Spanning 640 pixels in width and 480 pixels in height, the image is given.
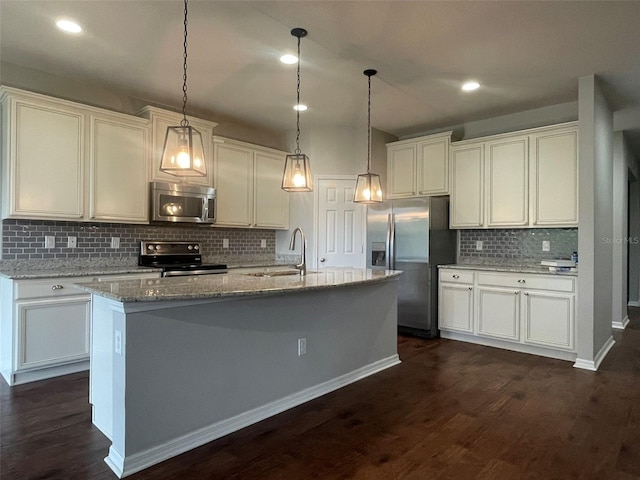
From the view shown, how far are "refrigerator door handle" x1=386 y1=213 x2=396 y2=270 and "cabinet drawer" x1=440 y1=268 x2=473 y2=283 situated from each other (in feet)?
1.99

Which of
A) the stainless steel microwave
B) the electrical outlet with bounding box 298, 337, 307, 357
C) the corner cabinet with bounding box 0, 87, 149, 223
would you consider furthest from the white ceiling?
the electrical outlet with bounding box 298, 337, 307, 357

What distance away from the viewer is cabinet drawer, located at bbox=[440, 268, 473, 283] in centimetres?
471

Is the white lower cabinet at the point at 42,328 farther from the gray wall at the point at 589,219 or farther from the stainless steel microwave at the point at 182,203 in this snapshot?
the gray wall at the point at 589,219

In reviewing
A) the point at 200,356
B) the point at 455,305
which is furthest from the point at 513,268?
the point at 200,356

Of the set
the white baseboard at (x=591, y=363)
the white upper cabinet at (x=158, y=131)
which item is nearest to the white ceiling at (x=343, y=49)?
the white upper cabinet at (x=158, y=131)

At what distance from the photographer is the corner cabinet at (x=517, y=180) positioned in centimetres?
425

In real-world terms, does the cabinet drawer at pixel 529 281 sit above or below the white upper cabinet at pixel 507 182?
below

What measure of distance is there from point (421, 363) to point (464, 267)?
139 cm

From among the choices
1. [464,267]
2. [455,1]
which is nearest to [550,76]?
[455,1]

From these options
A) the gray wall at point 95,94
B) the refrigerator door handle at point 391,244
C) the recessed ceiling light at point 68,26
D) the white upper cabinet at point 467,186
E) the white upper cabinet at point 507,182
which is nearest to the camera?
the recessed ceiling light at point 68,26

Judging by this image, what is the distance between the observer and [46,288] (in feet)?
10.8

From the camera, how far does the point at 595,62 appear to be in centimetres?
345

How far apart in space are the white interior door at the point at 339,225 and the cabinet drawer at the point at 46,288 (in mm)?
2883

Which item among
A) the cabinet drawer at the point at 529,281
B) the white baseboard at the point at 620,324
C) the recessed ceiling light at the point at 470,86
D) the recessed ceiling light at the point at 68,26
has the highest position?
the recessed ceiling light at the point at 470,86
